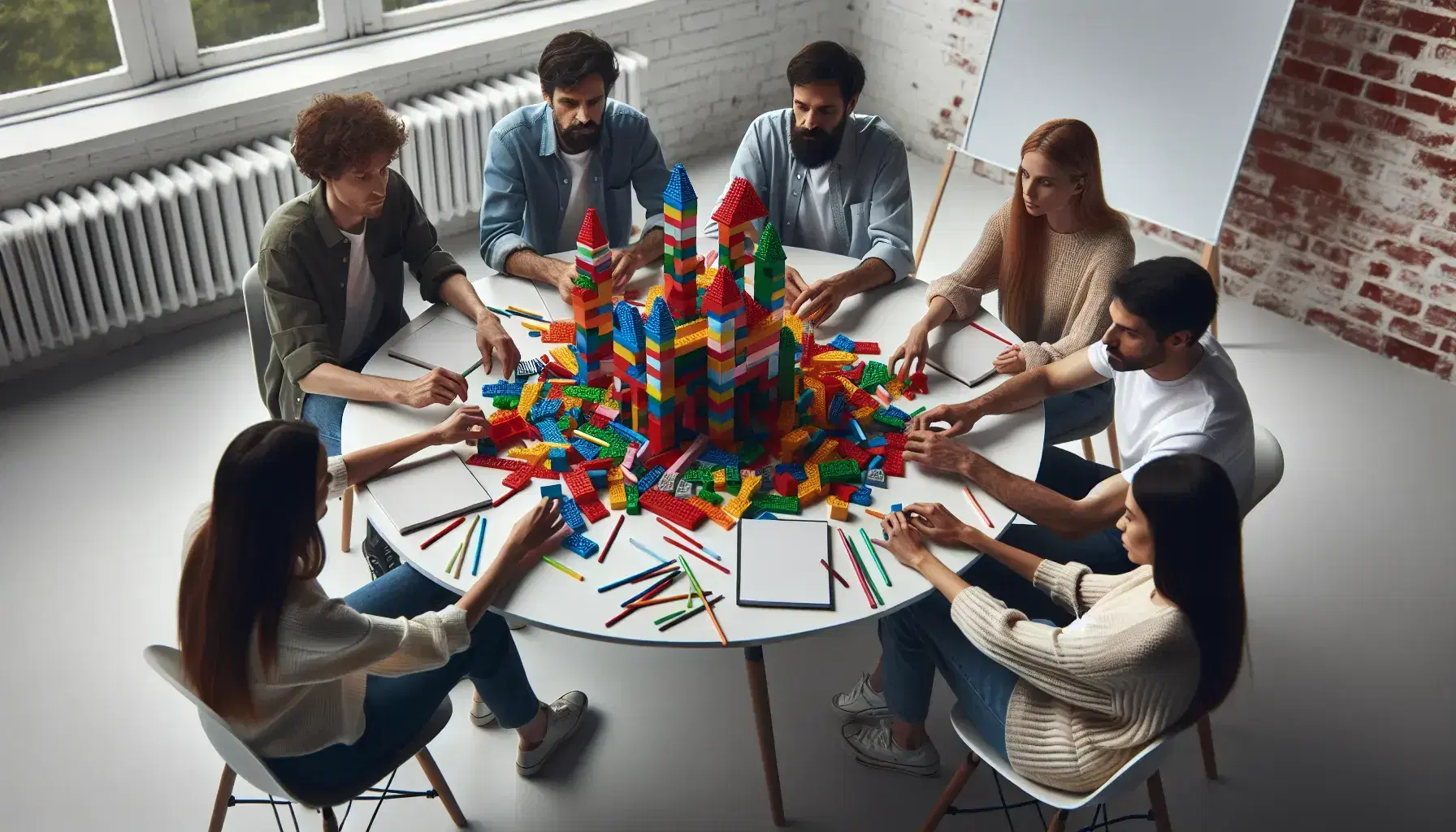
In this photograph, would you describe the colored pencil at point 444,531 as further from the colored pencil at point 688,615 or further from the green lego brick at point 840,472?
the green lego brick at point 840,472

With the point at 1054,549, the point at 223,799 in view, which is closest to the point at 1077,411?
the point at 1054,549

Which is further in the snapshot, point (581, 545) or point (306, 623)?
point (581, 545)

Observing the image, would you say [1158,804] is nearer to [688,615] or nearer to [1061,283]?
[688,615]

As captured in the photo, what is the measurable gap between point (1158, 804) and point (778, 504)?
1007 millimetres

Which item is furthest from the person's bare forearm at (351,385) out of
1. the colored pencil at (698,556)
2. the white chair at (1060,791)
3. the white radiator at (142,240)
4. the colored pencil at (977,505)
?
the white radiator at (142,240)

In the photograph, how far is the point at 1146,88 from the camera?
Answer: 4121 millimetres

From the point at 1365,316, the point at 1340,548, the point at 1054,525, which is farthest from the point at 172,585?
the point at 1365,316

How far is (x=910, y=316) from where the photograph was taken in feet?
9.88

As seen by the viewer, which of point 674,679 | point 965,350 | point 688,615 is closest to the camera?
point 688,615

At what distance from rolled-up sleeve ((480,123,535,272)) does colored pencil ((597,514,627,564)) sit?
1.17 meters

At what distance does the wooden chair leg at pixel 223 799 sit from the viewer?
2383 millimetres

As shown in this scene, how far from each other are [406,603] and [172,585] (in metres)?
1.13

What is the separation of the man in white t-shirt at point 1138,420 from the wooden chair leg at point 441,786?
1.18m

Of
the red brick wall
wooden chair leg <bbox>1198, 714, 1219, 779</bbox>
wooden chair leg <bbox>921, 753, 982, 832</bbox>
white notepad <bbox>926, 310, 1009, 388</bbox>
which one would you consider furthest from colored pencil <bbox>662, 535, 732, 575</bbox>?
the red brick wall
